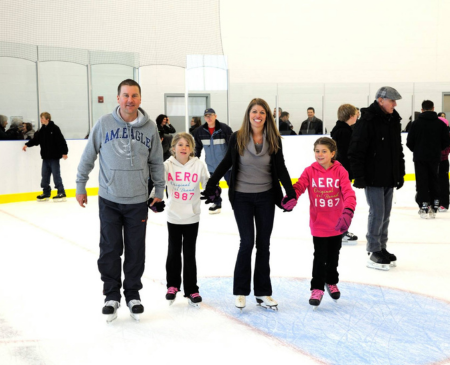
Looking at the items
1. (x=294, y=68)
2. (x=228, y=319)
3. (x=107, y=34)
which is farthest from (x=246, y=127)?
(x=294, y=68)

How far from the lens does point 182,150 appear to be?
3686mm

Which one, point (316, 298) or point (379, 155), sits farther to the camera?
point (379, 155)

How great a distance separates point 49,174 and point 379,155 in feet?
21.0

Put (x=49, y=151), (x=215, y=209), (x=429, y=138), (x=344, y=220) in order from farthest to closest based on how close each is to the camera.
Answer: (x=49, y=151), (x=215, y=209), (x=429, y=138), (x=344, y=220)

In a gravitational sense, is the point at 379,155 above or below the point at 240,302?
above

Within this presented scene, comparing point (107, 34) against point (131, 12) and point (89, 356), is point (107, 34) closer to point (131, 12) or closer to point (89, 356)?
point (131, 12)

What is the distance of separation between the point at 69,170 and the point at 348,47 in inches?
318

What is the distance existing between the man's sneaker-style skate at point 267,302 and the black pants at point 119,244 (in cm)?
72

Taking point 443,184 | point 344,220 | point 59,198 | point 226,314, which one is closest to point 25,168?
point 59,198

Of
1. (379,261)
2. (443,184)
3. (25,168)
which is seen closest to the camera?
(379,261)

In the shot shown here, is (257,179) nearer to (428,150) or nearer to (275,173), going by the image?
(275,173)

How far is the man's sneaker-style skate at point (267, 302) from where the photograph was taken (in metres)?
3.57

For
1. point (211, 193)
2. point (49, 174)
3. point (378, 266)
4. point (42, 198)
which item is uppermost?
point (211, 193)

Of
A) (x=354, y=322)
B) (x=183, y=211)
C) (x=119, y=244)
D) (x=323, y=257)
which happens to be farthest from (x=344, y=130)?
(x=119, y=244)
